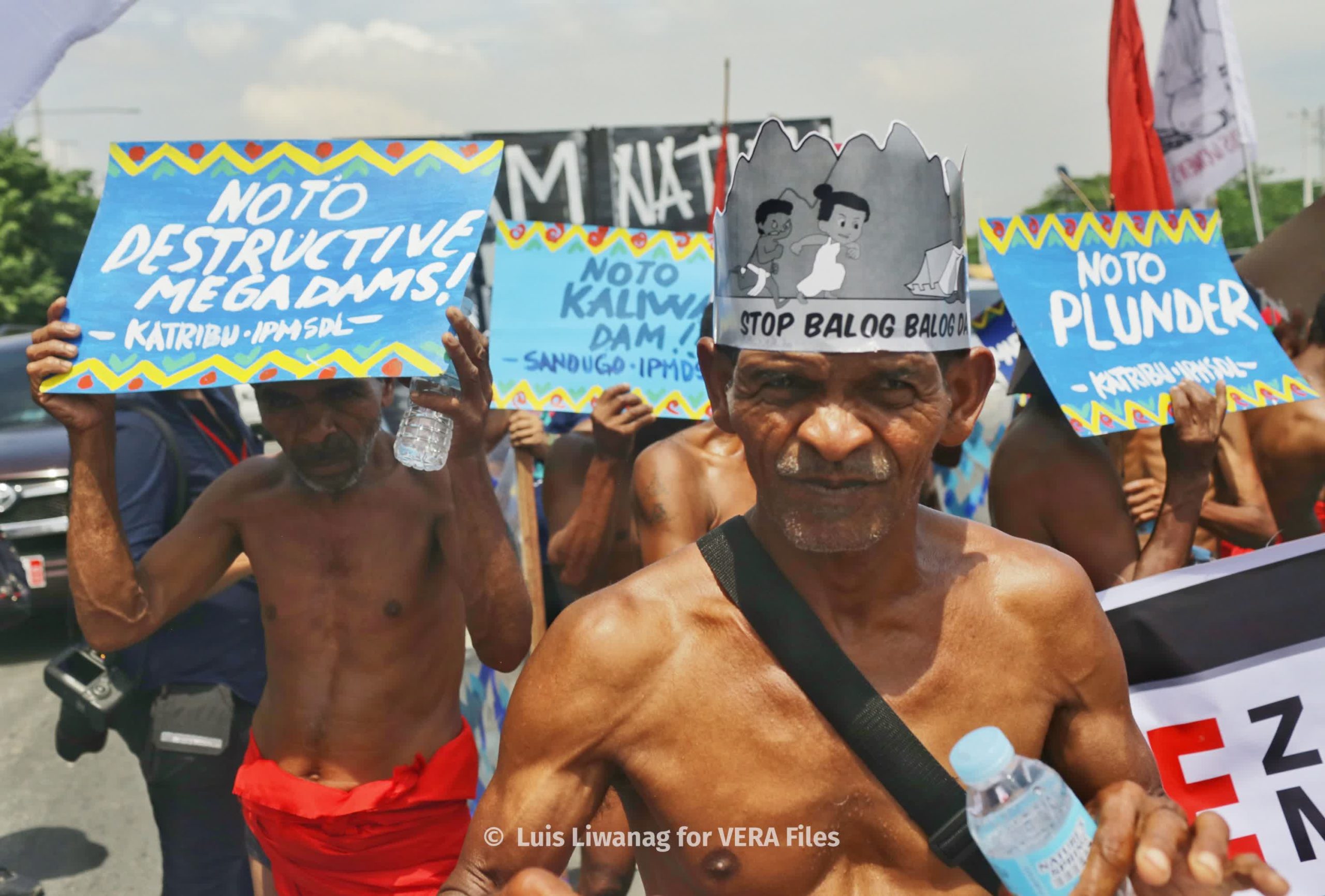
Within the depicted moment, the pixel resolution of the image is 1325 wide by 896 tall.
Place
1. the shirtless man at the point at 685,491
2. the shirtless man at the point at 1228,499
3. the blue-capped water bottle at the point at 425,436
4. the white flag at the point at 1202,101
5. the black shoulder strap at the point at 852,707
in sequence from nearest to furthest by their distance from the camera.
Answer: the black shoulder strap at the point at 852,707, the blue-capped water bottle at the point at 425,436, the shirtless man at the point at 685,491, the shirtless man at the point at 1228,499, the white flag at the point at 1202,101

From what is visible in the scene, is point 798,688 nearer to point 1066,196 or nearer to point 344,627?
point 344,627

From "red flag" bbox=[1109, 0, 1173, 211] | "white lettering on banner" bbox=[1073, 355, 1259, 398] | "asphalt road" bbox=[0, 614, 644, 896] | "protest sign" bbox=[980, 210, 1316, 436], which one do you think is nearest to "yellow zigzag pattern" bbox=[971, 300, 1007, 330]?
"red flag" bbox=[1109, 0, 1173, 211]

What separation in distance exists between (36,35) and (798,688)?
2.59 meters

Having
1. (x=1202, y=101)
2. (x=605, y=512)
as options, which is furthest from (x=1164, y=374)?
(x=1202, y=101)

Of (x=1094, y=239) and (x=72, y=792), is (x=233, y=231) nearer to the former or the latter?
(x=1094, y=239)

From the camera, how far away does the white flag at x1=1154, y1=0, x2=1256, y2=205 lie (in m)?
6.07

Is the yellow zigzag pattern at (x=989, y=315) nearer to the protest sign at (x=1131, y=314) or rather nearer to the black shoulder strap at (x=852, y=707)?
the protest sign at (x=1131, y=314)

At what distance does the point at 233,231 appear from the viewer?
112 inches

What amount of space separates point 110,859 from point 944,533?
15.0 ft

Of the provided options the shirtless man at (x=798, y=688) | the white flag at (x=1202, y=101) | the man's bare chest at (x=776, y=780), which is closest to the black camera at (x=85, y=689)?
the shirtless man at (x=798, y=688)

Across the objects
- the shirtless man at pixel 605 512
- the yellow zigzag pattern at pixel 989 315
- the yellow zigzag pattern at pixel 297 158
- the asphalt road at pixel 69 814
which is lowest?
the asphalt road at pixel 69 814

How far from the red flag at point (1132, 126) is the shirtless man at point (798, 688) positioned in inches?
138

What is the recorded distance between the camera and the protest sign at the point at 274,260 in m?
2.64

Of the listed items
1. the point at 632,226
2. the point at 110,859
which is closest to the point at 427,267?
the point at 110,859
